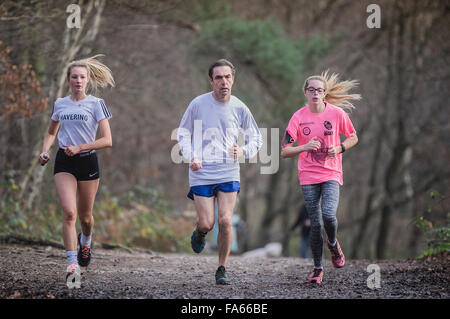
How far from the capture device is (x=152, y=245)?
14.7 metres

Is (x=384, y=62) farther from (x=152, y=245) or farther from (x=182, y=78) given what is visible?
(x=152, y=245)

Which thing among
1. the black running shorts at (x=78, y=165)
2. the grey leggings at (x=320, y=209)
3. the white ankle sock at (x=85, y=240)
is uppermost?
the black running shorts at (x=78, y=165)

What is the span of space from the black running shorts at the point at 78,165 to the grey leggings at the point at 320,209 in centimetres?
233

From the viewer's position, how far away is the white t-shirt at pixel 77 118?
659 centimetres

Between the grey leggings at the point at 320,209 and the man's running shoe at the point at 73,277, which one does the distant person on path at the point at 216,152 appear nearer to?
Result: the grey leggings at the point at 320,209

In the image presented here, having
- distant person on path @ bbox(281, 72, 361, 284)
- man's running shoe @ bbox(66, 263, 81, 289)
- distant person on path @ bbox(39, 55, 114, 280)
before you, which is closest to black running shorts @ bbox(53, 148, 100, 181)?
distant person on path @ bbox(39, 55, 114, 280)

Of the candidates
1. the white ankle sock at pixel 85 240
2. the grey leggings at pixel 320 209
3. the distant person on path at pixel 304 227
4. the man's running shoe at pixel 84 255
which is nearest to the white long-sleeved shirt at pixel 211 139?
the grey leggings at pixel 320 209

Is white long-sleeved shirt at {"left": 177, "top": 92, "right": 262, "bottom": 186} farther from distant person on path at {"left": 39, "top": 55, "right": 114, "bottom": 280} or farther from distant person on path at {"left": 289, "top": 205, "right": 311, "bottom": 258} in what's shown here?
distant person on path at {"left": 289, "top": 205, "right": 311, "bottom": 258}

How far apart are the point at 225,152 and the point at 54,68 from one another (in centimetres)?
632

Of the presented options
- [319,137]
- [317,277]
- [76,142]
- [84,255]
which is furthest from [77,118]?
[317,277]

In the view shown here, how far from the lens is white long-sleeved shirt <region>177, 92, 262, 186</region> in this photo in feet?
21.3

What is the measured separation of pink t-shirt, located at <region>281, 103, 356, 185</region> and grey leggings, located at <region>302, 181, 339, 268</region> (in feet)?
0.32

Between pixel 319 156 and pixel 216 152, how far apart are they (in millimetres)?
1161

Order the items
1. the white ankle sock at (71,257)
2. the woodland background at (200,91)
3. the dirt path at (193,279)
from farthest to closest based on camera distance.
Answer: the woodland background at (200,91) → the white ankle sock at (71,257) → the dirt path at (193,279)
